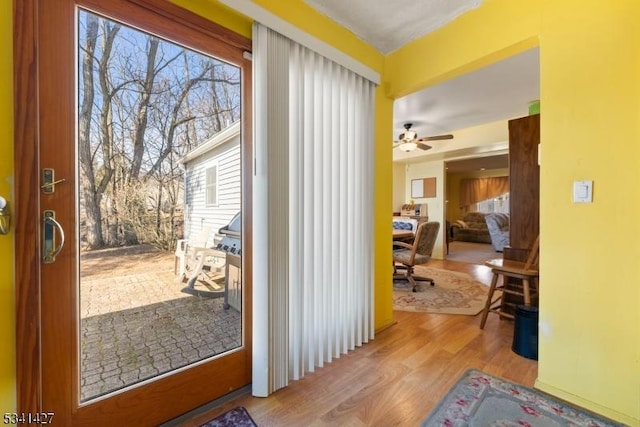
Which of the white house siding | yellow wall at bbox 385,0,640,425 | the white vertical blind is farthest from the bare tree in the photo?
yellow wall at bbox 385,0,640,425

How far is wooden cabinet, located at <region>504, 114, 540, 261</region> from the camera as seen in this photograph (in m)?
2.51

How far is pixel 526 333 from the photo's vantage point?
1.99 m

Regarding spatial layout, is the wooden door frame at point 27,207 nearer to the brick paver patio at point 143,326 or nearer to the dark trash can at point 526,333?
the brick paver patio at point 143,326

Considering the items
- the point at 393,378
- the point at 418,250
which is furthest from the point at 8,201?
the point at 418,250

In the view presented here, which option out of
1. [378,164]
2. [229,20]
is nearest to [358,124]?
[378,164]

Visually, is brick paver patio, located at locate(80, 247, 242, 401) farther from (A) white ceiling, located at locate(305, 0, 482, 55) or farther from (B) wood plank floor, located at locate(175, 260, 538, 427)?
(A) white ceiling, located at locate(305, 0, 482, 55)

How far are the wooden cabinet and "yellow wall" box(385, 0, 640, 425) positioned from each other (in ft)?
3.66

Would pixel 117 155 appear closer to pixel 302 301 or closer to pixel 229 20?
pixel 229 20

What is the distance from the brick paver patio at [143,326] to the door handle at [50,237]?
0.17 m

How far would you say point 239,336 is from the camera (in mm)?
1614

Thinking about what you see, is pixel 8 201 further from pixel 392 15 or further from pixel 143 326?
pixel 392 15

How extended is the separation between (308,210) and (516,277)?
194 cm

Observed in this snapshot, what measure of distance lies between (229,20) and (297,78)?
472mm

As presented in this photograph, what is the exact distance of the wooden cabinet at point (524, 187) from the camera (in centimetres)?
251
